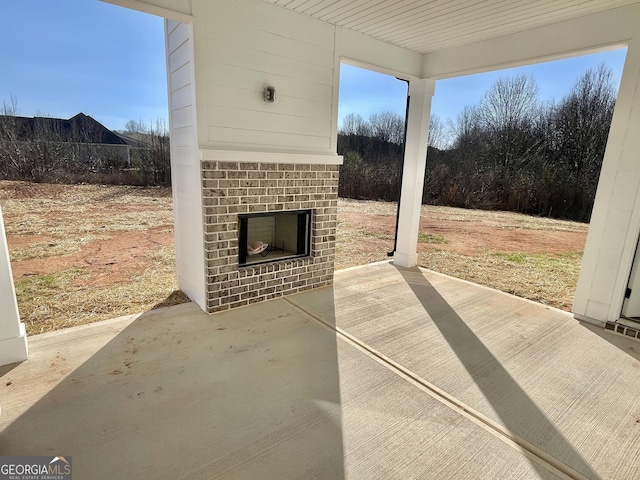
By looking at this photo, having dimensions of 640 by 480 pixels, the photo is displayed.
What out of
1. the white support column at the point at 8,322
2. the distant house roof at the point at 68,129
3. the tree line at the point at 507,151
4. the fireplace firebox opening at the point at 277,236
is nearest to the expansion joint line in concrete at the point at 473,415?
the fireplace firebox opening at the point at 277,236

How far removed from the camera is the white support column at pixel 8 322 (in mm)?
2076

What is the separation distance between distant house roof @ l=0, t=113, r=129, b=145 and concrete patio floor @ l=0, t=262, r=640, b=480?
397 cm

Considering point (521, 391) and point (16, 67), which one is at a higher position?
point (16, 67)

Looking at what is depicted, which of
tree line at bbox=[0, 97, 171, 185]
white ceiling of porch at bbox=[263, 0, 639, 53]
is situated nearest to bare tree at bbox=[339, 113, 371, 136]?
tree line at bbox=[0, 97, 171, 185]

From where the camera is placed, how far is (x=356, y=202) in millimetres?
7953

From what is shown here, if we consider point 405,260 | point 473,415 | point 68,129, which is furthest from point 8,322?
point 68,129

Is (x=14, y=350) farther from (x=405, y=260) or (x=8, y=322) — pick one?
(x=405, y=260)

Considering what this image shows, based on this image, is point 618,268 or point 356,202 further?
point 356,202

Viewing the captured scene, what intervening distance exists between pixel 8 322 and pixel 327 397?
6.70 feet

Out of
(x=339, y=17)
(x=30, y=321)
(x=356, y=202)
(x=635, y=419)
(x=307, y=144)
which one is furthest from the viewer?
(x=356, y=202)

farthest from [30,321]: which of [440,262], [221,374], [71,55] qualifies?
[440,262]

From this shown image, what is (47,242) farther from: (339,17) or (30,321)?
(339,17)

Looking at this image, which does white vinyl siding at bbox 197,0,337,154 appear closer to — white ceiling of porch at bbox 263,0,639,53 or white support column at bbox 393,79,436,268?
white ceiling of porch at bbox 263,0,639,53

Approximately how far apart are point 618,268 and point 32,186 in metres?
7.46
